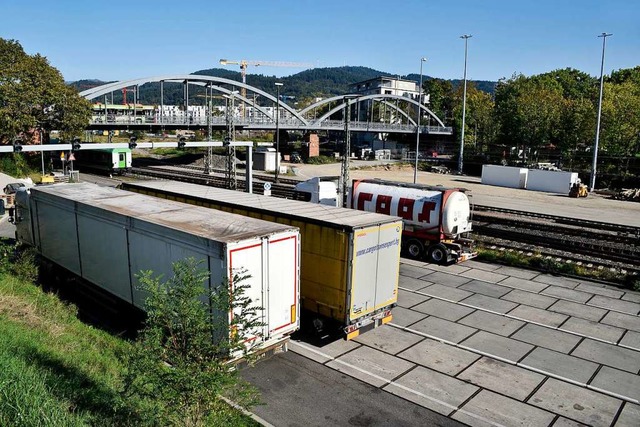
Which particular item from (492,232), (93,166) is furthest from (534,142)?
(93,166)

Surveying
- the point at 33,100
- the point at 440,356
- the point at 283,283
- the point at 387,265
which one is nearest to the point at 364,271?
the point at 387,265

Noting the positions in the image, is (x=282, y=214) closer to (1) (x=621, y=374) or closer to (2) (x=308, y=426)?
(2) (x=308, y=426)

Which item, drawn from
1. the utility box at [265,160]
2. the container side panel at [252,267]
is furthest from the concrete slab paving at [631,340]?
the utility box at [265,160]

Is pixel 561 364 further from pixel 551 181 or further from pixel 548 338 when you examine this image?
pixel 551 181

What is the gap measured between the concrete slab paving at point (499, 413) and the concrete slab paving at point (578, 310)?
7.34 metres

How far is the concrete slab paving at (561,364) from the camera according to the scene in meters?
13.1

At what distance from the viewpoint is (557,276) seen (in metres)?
22.3

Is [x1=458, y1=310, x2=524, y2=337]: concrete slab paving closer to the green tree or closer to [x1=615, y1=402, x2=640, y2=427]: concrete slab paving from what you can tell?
[x1=615, y1=402, x2=640, y2=427]: concrete slab paving

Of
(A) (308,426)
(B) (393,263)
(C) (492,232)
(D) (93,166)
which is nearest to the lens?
(A) (308,426)

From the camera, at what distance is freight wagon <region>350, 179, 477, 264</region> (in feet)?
76.8

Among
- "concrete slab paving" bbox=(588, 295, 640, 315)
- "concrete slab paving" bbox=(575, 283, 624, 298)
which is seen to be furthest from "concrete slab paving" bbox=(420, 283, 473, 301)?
"concrete slab paving" bbox=(575, 283, 624, 298)

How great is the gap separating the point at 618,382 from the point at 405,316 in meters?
6.28

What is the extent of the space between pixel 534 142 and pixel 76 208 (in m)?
71.6

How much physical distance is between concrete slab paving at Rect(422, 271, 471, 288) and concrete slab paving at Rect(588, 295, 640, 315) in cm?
479
